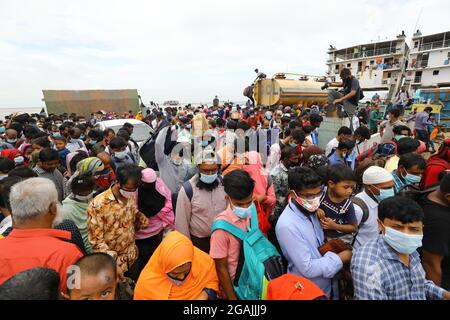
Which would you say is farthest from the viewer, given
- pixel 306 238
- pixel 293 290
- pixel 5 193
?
pixel 5 193

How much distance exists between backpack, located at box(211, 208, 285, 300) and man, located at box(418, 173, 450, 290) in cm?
109

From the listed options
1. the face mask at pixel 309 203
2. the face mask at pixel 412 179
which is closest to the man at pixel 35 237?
the face mask at pixel 309 203

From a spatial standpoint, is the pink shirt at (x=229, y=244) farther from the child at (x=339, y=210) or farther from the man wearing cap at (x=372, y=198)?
the man wearing cap at (x=372, y=198)

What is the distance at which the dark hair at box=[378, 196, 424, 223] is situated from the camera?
1598mm

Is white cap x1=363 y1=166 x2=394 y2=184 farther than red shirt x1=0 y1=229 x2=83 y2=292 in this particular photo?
Yes

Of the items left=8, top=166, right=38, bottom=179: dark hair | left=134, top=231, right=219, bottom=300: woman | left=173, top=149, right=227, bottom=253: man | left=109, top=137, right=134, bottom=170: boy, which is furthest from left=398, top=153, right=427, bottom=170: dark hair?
left=8, top=166, right=38, bottom=179: dark hair

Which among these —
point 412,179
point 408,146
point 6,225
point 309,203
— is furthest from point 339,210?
point 6,225

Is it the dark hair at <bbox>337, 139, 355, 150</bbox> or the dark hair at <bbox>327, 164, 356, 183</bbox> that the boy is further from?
the dark hair at <bbox>337, 139, 355, 150</bbox>

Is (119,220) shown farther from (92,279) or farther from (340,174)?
(340,174)

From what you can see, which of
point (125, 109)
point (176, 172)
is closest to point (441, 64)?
point (125, 109)

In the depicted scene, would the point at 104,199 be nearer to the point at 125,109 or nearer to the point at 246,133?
the point at 246,133

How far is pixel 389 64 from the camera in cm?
3881

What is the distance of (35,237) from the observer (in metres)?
1.52

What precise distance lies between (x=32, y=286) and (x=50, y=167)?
280 centimetres
